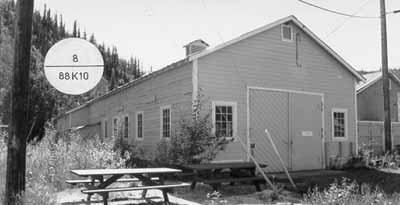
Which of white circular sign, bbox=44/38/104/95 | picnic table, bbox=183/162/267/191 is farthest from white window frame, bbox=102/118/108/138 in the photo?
white circular sign, bbox=44/38/104/95

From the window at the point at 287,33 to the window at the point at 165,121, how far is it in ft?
15.5

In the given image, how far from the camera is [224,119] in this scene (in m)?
12.6

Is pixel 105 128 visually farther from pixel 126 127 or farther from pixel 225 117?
pixel 225 117

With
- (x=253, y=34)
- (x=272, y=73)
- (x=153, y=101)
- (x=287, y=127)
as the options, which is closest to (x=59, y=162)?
(x=153, y=101)

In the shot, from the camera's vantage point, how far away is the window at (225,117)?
12312 mm

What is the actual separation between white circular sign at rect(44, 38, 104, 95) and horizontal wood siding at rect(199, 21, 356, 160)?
5019mm

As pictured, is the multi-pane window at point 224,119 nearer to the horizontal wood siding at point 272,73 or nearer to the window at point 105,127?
the horizontal wood siding at point 272,73

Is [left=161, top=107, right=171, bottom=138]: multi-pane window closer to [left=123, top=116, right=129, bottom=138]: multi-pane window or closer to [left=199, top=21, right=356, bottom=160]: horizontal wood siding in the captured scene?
[left=199, top=21, right=356, bottom=160]: horizontal wood siding

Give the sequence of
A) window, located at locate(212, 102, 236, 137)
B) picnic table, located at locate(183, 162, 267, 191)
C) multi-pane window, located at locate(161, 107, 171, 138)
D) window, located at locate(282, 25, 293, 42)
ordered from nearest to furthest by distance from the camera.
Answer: picnic table, located at locate(183, 162, 267, 191), window, located at locate(212, 102, 236, 137), multi-pane window, located at locate(161, 107, 171, 138), window, located at locate(282, 25, 293, 42)

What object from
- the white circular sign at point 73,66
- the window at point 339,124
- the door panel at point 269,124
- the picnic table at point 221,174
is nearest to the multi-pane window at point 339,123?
the window at point 339,124

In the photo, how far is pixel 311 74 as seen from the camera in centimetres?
1470

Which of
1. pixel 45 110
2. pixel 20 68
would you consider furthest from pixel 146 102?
pixel 45 110

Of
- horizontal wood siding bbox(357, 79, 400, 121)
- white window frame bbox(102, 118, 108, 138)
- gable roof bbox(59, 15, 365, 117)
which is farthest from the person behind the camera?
white window frame bbox(102, 118, 108, 138)

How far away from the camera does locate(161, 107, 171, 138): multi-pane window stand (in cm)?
1390
